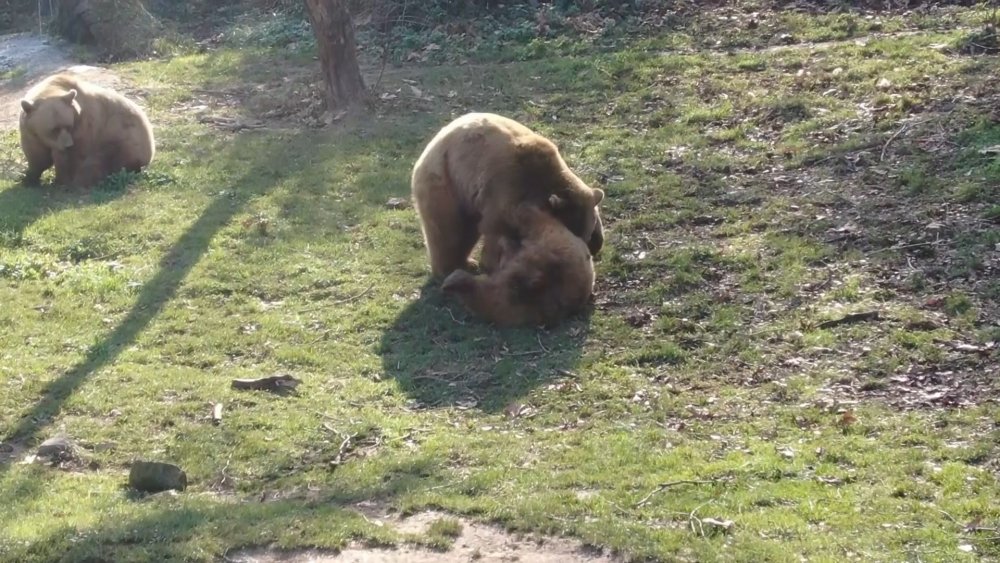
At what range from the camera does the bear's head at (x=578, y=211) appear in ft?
34.5

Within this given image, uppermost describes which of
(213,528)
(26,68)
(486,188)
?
(486,188)

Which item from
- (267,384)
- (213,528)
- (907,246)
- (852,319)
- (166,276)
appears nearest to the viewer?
(213,528)

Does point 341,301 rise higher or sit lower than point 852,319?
lower

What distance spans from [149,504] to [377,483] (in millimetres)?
1433

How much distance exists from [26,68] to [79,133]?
7930mm

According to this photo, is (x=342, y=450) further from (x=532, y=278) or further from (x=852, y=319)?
(x=852, y=319)

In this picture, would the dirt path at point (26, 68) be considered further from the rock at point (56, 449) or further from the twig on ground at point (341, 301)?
the rock at point (56, 449)

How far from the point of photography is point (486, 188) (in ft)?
34.9

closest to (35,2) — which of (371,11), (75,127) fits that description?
(371,11)

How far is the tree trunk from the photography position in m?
16.8

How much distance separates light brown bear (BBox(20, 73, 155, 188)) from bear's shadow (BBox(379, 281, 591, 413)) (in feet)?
19.7

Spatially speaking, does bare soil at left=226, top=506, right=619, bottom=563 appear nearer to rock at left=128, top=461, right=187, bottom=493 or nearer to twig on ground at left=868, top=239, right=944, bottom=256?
rock at left=128, top=461, right=187, bottom=493

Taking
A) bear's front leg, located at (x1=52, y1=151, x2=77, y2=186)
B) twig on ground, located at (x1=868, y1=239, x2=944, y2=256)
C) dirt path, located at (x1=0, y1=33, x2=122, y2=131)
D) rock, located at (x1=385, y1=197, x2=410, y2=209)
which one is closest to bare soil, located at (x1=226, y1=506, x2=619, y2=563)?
twig on ground, located at (x1=868, y1=239, x2=944, y2=256)

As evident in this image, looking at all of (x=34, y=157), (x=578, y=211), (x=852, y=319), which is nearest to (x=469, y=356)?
(x=578, y=211)
